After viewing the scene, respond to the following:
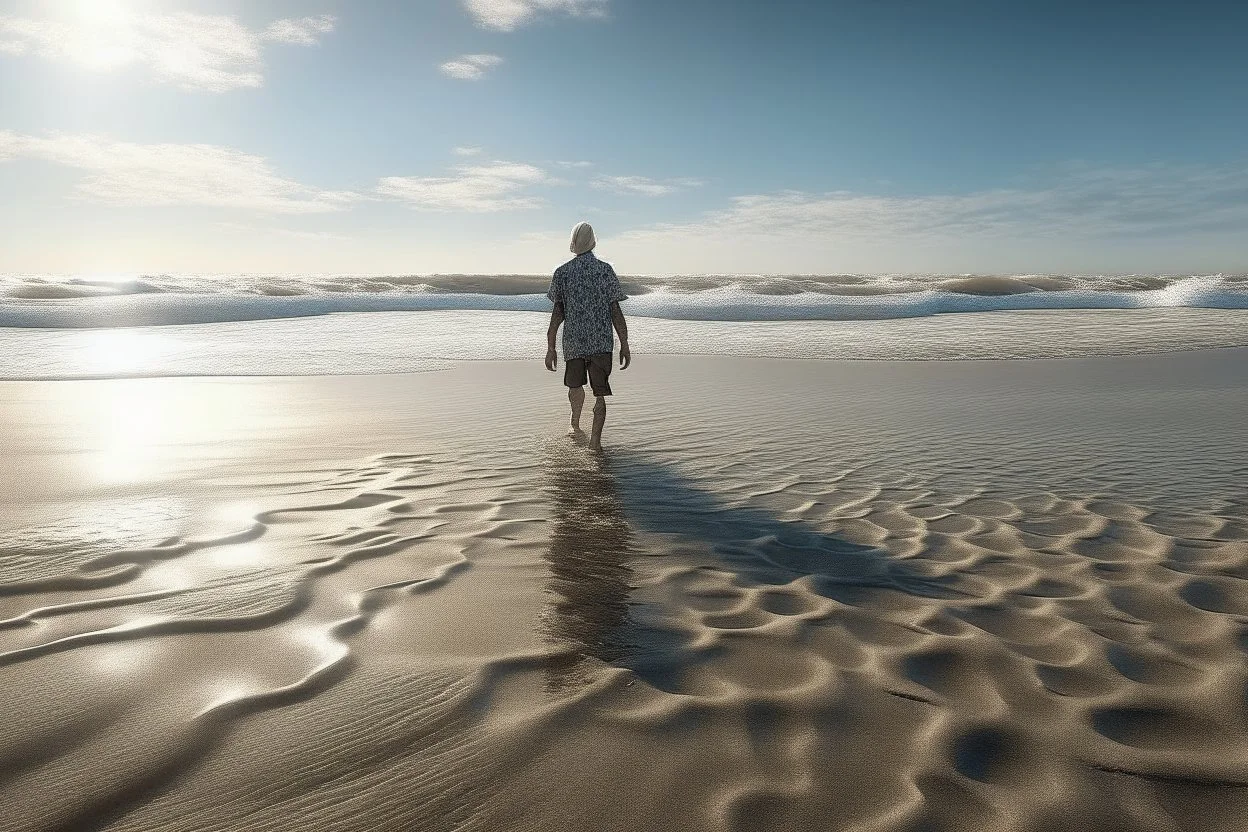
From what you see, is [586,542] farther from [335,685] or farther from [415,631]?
[335,685]

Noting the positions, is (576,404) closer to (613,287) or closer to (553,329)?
(553,329)

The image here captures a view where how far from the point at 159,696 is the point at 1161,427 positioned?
7847mm

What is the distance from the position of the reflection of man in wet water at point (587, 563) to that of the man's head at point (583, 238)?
7.21ft

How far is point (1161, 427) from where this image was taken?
7180mm

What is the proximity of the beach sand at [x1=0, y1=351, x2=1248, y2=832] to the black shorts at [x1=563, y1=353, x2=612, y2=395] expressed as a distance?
3.37ft

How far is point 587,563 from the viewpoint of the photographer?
148 inches

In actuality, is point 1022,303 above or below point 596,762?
above

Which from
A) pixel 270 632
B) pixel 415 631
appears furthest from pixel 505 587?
pixel 270 632

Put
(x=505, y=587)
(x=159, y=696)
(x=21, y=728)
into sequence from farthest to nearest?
(x=505, y=587) < (x=159, y=696) < (x=21, y=728)

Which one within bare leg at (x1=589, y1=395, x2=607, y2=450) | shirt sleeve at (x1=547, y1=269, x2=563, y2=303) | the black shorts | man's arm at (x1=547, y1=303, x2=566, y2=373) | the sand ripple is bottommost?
the sand ripple

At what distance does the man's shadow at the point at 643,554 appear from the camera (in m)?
2.89

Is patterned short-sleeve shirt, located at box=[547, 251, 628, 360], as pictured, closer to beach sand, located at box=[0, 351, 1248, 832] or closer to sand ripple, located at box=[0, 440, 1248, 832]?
beach sand, located at box=[0, 351, 1248, 832]

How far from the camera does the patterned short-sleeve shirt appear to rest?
7.11 meters

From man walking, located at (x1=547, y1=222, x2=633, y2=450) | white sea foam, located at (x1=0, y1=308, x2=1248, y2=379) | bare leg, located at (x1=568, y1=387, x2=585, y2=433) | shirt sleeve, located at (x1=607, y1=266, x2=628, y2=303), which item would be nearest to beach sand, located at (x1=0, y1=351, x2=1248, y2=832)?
bare leg, located at (x1=568, y1=387, x2=585, y2=433)
